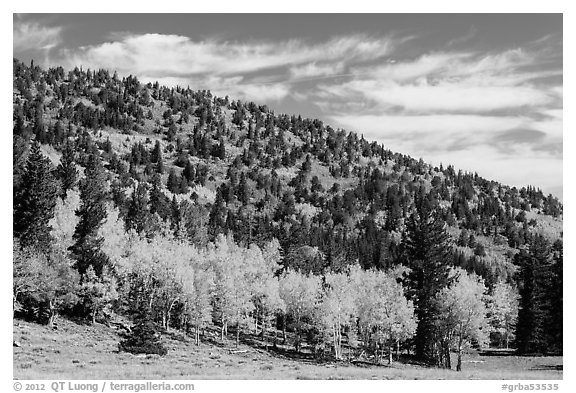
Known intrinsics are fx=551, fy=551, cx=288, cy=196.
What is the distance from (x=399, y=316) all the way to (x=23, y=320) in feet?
119

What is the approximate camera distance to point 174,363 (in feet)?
136

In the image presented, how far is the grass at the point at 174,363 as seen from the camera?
3072 cm

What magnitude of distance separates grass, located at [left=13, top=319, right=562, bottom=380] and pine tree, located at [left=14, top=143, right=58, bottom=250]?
7665 mm

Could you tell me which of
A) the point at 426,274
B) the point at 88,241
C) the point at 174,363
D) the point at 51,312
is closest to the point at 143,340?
the point at 174,363

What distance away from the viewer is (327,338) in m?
61.0

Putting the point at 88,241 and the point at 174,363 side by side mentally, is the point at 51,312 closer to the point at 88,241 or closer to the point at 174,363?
the point at 88,241

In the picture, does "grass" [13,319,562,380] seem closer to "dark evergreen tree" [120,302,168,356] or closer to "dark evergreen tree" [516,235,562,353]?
"dark evergreen tree" [120,302,168,356]

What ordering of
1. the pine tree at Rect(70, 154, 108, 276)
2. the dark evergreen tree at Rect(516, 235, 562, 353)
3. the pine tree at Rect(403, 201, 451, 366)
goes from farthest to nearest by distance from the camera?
the dark evergreen tree at Rect(516, 235, 562, 353)
the pine tree at Rect(403, 201, 451, 366)
the pine tree at Rect(70, 154, 108, 276)

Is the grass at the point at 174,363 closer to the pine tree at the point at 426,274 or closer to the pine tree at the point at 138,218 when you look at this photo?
the pine tree at the point at 426,274

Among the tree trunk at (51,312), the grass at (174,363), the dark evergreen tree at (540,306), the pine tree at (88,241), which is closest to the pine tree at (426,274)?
the grass at (174,363)

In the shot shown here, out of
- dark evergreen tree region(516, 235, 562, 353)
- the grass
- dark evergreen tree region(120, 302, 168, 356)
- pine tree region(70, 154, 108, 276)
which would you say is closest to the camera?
the grass

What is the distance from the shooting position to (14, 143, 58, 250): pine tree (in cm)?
4962

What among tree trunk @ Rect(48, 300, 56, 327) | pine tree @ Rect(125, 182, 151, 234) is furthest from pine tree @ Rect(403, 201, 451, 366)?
pine tree @ Rect(125, 182, 151, 234)

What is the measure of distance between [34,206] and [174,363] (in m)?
20.5
